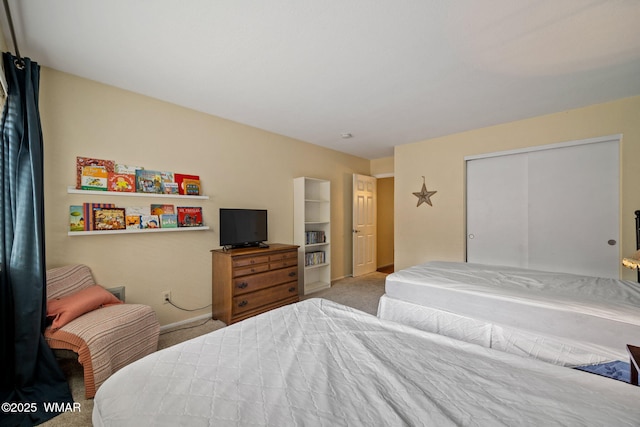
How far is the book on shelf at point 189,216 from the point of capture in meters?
2.89

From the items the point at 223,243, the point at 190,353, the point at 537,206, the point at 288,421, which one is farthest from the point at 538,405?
the point at 537,206

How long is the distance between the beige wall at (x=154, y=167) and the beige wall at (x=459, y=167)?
2.06m

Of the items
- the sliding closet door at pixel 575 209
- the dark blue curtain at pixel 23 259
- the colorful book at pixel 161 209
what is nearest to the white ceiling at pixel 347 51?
the dark blue curtain at pixel 23 259

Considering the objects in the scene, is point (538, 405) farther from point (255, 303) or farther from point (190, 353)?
point (255, 303)

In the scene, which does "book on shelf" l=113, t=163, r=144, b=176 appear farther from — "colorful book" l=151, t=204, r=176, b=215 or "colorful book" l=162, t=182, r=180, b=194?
"colorful book" l=151, t=204, r=176, b=215

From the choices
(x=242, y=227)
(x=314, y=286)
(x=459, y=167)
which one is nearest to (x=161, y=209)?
(x=242, y=227)

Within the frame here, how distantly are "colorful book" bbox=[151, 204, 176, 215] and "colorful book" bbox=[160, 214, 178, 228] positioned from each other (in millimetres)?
39

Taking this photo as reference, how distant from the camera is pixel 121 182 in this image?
2.51m

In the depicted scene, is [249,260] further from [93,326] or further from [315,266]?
[315,266]

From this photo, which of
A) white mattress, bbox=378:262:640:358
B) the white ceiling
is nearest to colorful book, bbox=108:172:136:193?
the white ceiling

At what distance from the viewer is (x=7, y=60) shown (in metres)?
1.85

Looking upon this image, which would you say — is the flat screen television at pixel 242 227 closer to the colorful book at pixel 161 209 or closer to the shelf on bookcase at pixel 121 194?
the shelf on bookcase at pixel 121 194

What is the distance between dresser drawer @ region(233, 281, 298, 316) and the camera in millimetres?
2861

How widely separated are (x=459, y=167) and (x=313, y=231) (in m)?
2.56
